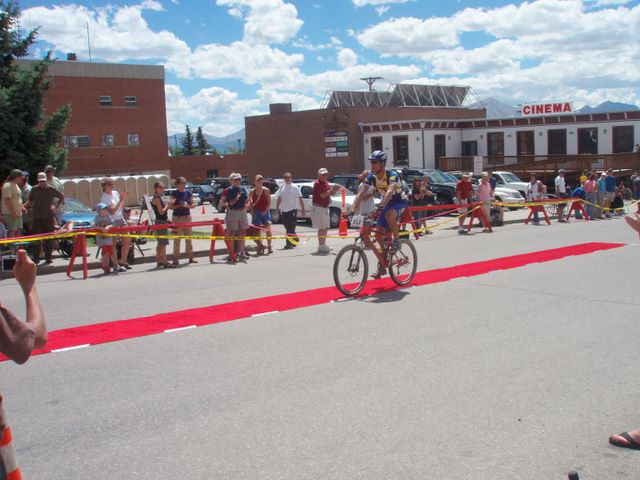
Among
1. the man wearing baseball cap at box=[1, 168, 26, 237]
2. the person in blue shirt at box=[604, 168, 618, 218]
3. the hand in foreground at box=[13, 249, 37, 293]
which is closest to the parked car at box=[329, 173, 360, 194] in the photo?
the person in blue shirt at box=[604, 168, 618, 218]

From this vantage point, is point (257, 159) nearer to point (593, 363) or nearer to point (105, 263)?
point (105, 263)

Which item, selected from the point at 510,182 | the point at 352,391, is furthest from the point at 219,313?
the point at 510,182

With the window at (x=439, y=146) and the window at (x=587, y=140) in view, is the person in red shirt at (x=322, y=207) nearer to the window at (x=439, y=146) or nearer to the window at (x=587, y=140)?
the window at (x=439, y=146)

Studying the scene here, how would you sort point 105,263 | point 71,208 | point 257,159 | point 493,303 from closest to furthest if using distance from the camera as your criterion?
point 493,303, point 105,263, point 71,208, point 257,159

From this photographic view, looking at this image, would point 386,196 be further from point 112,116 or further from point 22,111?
point 112,116

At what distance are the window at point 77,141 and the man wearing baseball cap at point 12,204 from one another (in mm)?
43020

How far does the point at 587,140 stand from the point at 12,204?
138ft

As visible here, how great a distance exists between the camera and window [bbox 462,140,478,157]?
170 feet

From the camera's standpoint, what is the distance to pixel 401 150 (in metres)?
51.5

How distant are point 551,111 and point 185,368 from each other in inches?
2001

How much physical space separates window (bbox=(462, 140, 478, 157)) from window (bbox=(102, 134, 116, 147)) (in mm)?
28992

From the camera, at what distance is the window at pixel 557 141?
157 feet

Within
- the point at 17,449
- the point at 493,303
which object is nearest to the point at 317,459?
the point at 17,449

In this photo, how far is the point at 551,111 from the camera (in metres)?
52.2
